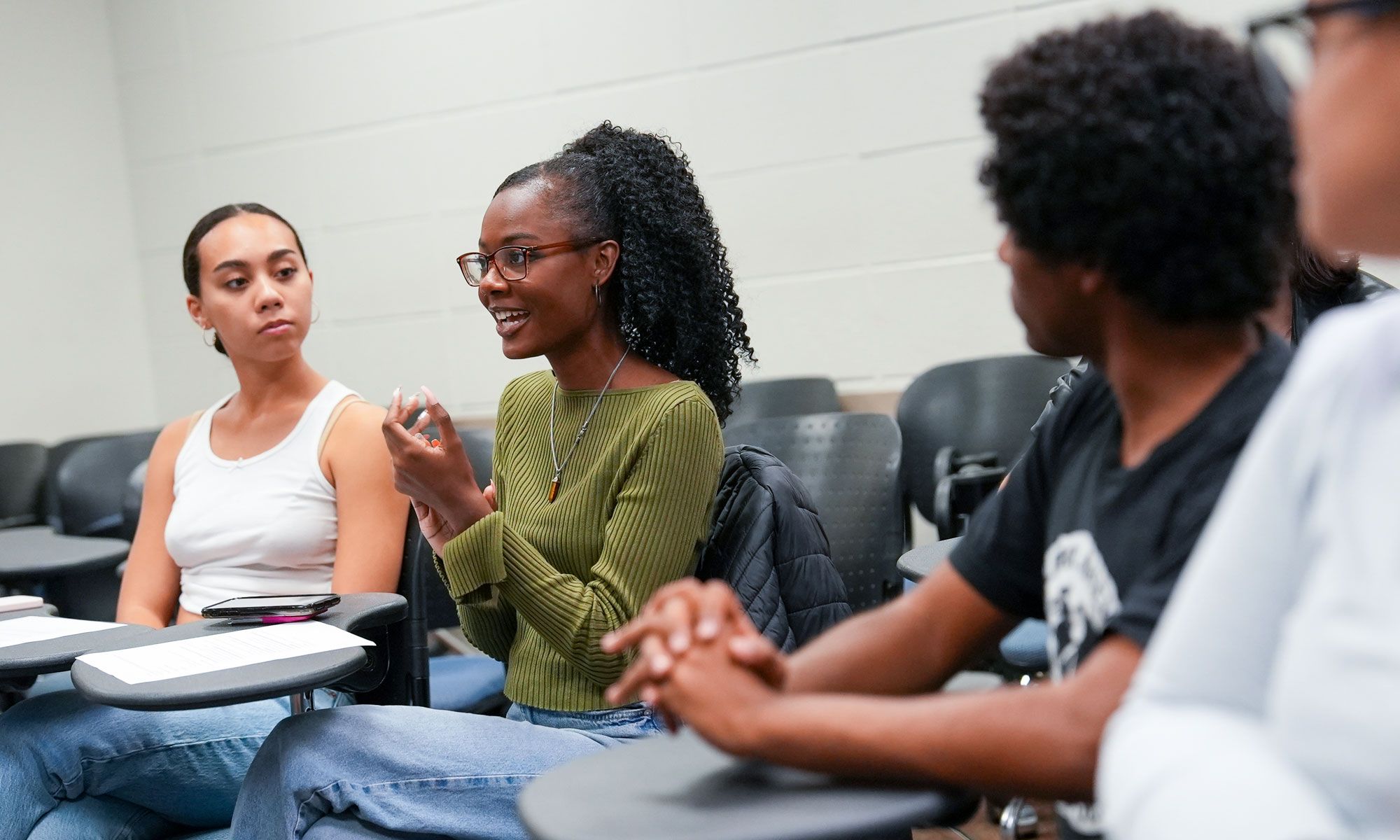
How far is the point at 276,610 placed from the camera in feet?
5.39

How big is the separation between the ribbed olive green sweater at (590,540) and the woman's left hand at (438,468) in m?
0.07

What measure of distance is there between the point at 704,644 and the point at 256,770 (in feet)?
2.56

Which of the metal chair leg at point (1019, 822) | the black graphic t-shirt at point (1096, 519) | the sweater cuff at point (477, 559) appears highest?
the black graphic t-shirt at point (1096, 519)

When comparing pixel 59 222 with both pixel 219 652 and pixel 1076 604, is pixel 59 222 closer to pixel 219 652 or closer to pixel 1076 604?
pixel 219 652

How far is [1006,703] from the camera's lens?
803mm

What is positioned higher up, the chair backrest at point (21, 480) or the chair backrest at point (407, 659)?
the chair backrest at point (407, 659)

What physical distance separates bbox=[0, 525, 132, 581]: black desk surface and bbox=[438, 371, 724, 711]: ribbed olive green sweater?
117 cm

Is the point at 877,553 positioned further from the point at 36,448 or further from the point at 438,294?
the point at 36,448

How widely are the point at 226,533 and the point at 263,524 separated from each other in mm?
75

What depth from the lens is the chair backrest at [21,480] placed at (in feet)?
12.9

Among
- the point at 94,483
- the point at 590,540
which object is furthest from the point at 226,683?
the point at 94,483

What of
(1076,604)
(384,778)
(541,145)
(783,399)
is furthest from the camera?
(541,145)

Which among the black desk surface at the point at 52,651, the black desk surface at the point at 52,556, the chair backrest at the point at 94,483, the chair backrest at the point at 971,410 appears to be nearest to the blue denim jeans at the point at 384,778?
the black desk surface at the point at 52,651

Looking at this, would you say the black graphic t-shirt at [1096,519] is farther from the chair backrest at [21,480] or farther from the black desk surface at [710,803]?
the chair backrest at [21,480]
